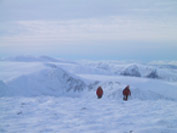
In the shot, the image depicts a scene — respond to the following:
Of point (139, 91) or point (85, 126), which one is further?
point (139, 91)

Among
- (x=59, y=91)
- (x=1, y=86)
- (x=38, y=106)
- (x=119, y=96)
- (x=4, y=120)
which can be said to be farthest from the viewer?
(x=59, y=91)

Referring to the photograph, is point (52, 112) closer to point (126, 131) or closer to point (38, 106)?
point (38, 106)

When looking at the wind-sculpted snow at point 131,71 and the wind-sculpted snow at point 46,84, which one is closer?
the wind-sculpted snow at point 46,84

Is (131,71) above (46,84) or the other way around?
above

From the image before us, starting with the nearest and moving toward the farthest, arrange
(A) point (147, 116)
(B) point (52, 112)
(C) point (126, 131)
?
(C) point (126, 131) < (A) point (147, 116) < (B) point (52, 112)

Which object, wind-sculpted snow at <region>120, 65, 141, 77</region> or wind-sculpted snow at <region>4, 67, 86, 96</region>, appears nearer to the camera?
wind-sculpted snow at <region>4, 67, 86, 96</region>

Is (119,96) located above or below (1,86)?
below

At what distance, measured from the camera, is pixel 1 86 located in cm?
2309

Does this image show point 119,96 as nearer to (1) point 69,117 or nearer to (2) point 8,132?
(1) point 69,117

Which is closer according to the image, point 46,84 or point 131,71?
point 46,84

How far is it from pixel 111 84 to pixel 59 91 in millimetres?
8748

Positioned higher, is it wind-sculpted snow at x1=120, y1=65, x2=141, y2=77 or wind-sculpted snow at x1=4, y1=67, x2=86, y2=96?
wind-sculpted snow at x1=120, y1=65, x2=141, y2=77

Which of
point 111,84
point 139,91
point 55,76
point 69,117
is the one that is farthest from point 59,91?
point 69,117

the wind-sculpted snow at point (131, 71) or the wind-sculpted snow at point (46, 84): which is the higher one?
the wind-sculpted snow at point (131, 71)
